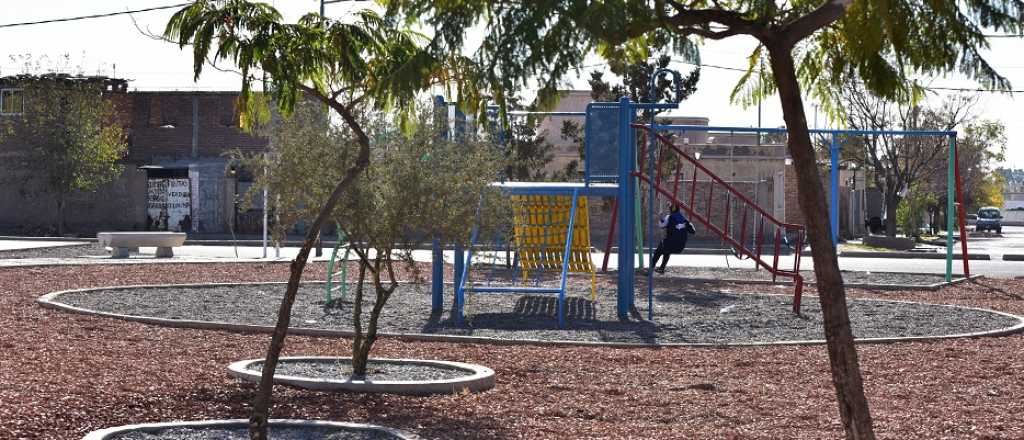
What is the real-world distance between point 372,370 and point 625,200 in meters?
6.04

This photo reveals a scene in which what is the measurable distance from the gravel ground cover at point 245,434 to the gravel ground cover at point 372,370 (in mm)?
1833

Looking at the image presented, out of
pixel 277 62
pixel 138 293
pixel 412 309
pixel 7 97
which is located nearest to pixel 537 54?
pixel 277 62

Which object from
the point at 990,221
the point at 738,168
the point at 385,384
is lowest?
the point at 385,384

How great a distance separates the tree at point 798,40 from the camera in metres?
4.89

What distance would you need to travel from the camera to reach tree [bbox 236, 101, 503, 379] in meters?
8.60

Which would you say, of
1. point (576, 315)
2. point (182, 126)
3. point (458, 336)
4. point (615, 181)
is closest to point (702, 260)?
point (615, 181)

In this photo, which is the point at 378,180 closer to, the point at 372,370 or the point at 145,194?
the point at 372,370

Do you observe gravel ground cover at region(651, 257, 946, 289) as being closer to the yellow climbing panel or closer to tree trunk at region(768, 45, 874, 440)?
the yellow climbing panel

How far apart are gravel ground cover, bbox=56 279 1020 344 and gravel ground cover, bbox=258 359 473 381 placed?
2.60 metres

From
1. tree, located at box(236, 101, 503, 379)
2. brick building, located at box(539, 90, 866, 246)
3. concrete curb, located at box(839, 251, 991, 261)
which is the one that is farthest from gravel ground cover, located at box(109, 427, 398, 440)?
brick building, located at box(539, 90, 866, 246)

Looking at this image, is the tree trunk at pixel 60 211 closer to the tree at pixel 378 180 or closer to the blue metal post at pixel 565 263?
the blue metal post at pixel 565 263

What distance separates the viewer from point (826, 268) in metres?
5.59

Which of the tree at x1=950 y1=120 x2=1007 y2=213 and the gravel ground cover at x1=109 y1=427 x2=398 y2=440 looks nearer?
the gravel ground cover at x1=109 y1=427 x2=398 y2=440

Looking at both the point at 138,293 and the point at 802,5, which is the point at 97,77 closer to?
the point at 138,293
